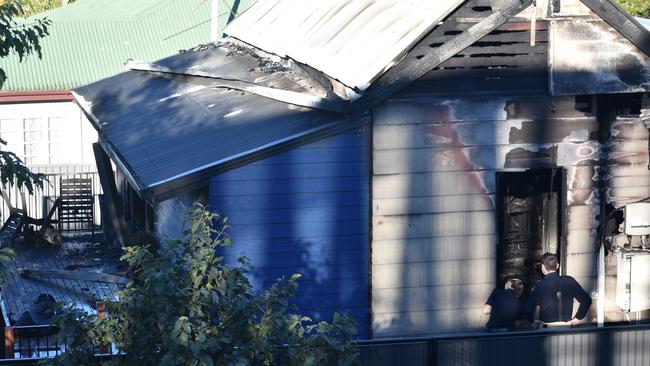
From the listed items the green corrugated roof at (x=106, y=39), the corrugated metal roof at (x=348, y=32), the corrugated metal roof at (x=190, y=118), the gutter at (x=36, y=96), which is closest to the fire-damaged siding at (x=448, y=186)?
the corrugated metal roof at (x=348, y=32)

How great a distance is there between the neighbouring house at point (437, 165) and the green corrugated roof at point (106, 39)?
38.7 ft

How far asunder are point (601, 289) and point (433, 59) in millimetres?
3352

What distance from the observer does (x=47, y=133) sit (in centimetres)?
2462

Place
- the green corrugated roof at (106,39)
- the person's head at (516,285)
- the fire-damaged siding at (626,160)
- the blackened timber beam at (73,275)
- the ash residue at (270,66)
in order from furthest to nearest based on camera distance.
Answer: the green corrugated roof at (106,39) → the ash residue at (270,66) → the blackened timber beam at (73,275) → the fire-damaged siding at (626,160) → the person's head at (516,285)

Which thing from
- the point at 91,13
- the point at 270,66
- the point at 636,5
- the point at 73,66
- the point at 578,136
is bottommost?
the point at 578,136

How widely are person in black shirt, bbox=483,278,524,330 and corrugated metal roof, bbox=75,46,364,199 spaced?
2.49 meters

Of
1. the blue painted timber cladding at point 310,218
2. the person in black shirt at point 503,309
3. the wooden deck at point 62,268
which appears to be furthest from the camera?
the wooden deck at point 62,268

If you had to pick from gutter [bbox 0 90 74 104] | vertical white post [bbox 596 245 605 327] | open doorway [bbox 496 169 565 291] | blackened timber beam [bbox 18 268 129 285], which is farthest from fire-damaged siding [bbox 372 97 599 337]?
gutter [bbox 0 90 74 104]

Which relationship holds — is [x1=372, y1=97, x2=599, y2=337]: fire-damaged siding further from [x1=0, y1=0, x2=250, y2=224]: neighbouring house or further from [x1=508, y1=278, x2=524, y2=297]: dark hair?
[x1=0, y1=0, x2=250, y2=224]: neighbouring house

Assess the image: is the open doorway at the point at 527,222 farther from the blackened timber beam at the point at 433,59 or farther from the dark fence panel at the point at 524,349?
the dark fence panel at the point at 524,349

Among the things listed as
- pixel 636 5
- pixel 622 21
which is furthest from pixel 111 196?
pixel 636 5

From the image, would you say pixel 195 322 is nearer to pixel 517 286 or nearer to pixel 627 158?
pixel 517 286

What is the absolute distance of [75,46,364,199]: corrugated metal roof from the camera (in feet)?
39.5

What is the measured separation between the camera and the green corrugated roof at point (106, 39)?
80.2 feet
